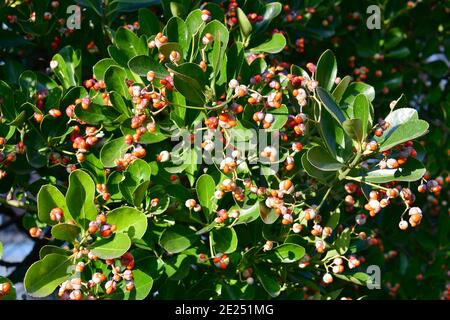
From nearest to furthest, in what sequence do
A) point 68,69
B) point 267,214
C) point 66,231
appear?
point 66,231
point 267,214
point 68,69

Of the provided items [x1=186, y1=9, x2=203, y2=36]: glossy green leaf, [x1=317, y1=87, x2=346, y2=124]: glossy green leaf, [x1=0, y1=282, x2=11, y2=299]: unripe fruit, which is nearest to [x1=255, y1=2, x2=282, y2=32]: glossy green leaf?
[x1=186, y1=9, x2=203, y2=36]: glossy green leaf

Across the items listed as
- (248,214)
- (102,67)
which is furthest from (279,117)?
(102,67)

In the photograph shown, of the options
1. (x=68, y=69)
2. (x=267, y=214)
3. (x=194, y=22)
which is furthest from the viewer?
(x=68, y=69)

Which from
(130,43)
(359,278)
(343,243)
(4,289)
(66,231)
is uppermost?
(130,43)

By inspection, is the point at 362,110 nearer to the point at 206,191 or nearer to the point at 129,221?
the point at 206,191

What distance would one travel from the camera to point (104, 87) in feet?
6.20

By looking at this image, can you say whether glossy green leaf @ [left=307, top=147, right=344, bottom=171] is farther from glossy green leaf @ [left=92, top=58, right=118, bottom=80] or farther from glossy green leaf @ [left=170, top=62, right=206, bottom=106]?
glossy green leaf @ [left=92, top=58, right=118, bottom=80]

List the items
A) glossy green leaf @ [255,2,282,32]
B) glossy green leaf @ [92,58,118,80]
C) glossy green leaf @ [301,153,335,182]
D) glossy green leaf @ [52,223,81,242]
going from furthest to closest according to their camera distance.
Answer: glossy green leaf @ [255,2,282,32] → glossy green leaf @ [92,58,118,80] → glossy green leaf @ [301,153,335,182] → glossy green leaf @ [52,223,81,242]

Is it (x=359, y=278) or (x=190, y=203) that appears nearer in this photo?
(x=190, y=203)

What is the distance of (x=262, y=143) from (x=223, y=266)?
1.10ft

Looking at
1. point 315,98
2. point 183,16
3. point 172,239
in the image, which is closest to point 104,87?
point 183,16

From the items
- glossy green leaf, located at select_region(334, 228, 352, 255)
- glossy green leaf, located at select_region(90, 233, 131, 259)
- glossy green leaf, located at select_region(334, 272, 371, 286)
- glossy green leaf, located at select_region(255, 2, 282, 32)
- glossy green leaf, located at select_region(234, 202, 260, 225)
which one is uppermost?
glossy green leaf, located at select_region(255, 2, 282, 32)

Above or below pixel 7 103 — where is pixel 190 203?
below
